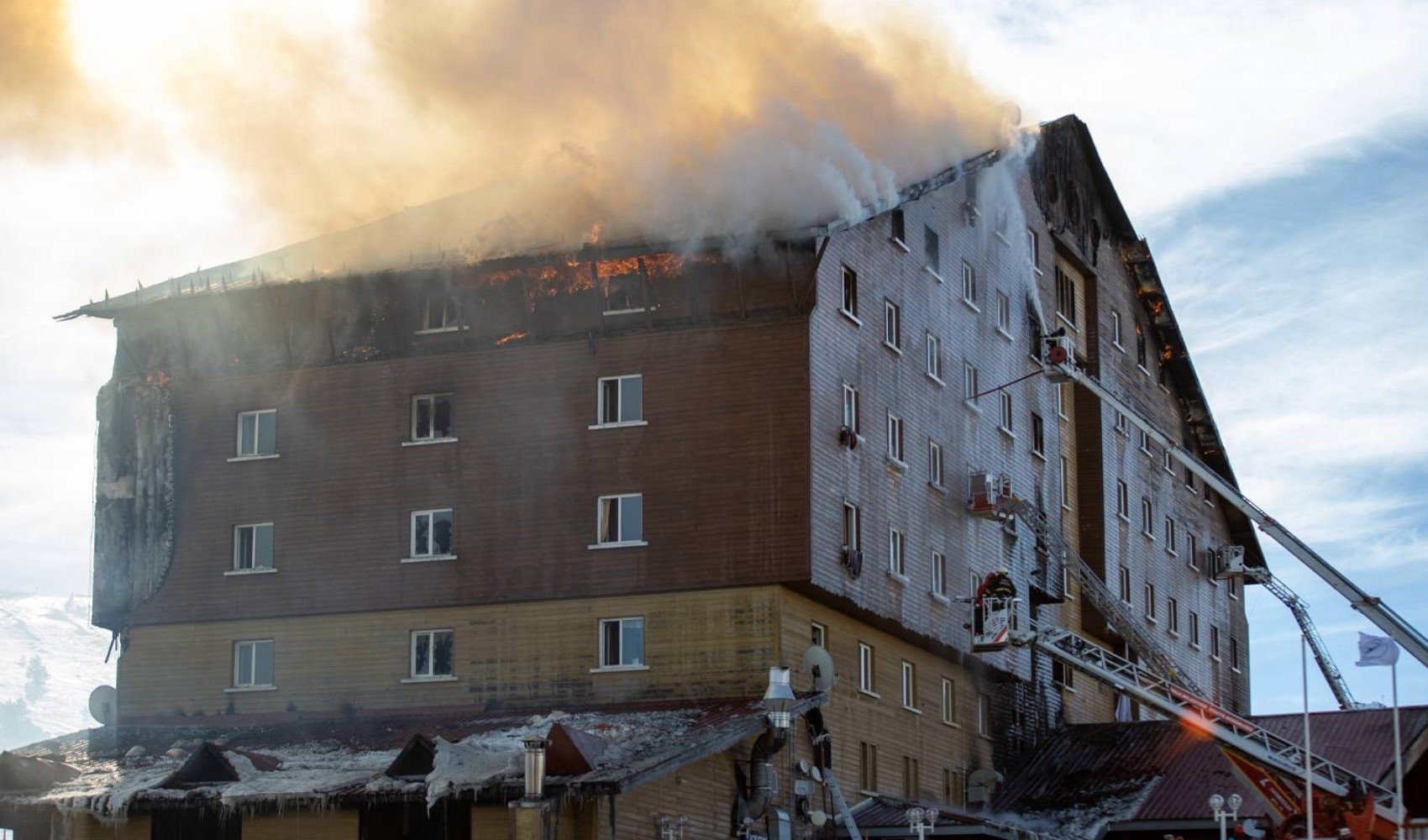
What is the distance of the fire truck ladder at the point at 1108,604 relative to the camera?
64.6 meters

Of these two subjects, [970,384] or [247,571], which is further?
[970,384]

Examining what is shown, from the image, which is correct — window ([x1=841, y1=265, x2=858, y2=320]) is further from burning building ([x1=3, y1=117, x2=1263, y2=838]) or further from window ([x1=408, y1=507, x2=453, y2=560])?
window ([x1=408, y1=507, x2=453, y2=560])

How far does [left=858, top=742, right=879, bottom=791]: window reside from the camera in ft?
171

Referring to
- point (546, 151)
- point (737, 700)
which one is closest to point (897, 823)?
point (737, 700)

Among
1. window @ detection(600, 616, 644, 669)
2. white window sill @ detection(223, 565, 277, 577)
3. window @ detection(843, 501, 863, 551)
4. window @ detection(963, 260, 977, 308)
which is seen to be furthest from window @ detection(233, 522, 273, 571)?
window @ detection(963, 260, 977, 308)

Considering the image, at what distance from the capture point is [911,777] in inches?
2163

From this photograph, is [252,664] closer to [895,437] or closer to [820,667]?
[820,667]

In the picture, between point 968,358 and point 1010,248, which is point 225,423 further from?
point 1010,248

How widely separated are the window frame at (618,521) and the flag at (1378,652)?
55.4 ft

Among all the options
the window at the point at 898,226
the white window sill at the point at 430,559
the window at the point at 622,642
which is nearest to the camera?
the window at the point at 622,642

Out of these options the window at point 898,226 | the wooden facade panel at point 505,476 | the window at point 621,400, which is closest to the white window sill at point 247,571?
the wooden facade panel at point 505,476

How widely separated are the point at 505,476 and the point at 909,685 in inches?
497

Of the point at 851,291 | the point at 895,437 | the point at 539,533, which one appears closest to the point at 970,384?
the point at 895,437

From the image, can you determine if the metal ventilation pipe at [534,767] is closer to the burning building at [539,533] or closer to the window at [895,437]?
the burning building at [539,533]
